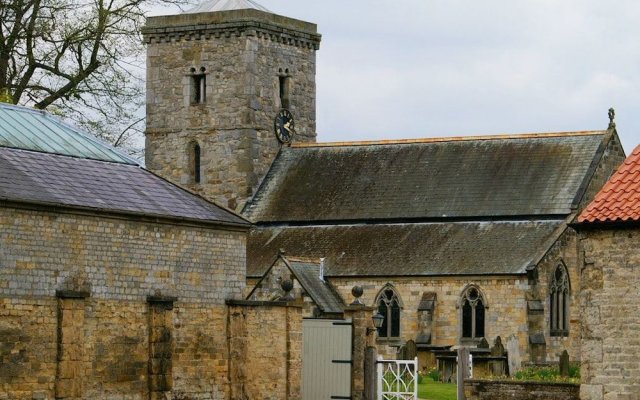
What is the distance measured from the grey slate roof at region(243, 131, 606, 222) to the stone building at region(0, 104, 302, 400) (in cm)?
2041

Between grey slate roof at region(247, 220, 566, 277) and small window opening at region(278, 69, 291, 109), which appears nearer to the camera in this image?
grey slate roof at region(247, 220, 566, 277)

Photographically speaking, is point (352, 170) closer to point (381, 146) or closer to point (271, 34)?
point (381, 146)

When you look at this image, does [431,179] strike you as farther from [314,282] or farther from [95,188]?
[95,188]

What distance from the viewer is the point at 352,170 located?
2689 inches

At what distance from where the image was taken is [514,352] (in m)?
60.5

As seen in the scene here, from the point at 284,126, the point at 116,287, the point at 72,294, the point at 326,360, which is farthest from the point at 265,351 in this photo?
the point at 284,126

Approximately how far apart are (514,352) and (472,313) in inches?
83.4

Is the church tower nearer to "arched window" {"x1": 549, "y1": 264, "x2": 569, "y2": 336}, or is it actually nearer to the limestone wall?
the limestone wall

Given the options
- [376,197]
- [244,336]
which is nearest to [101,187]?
[244,336]

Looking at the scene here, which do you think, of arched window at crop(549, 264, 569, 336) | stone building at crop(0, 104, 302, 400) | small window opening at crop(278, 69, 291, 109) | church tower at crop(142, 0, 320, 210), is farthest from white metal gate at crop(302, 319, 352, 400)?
small window opening at crop(278, 69, 291, 109)

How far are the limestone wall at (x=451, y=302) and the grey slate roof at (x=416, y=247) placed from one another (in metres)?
0.35

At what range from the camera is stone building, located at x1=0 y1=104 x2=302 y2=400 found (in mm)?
38406

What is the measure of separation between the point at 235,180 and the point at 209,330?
1058 inches

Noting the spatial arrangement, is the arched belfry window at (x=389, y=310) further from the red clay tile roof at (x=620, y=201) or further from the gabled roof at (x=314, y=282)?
the red clay tile roof at (x=620, y=201)
